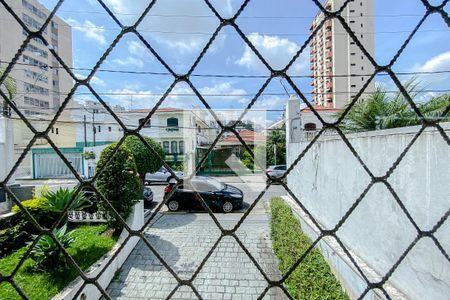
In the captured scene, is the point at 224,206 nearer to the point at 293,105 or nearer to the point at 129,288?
the point at 293,105

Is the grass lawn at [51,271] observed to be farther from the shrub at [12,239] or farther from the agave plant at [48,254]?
the shrub at [12,239]

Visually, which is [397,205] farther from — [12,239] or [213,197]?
[213,197]

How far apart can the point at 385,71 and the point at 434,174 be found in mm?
1519

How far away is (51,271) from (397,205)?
3.54 m

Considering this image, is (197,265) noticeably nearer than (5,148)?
Yes

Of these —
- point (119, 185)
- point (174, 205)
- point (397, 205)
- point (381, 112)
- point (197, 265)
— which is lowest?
point (197, 265)

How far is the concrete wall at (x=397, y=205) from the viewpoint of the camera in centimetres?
168

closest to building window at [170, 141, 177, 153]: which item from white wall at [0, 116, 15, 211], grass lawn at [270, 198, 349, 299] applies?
white wall at [0, 116, 15, 211]

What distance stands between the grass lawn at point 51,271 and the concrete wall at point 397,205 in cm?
295

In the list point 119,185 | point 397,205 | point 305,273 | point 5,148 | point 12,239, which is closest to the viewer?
point 397,205

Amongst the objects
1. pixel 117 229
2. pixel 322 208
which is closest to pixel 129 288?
pixel 117 229

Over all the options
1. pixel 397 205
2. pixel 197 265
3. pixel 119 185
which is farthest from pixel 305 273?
pixel 119 185

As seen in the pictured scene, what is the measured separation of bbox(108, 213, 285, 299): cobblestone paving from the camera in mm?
3467

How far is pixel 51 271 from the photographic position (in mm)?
2986
